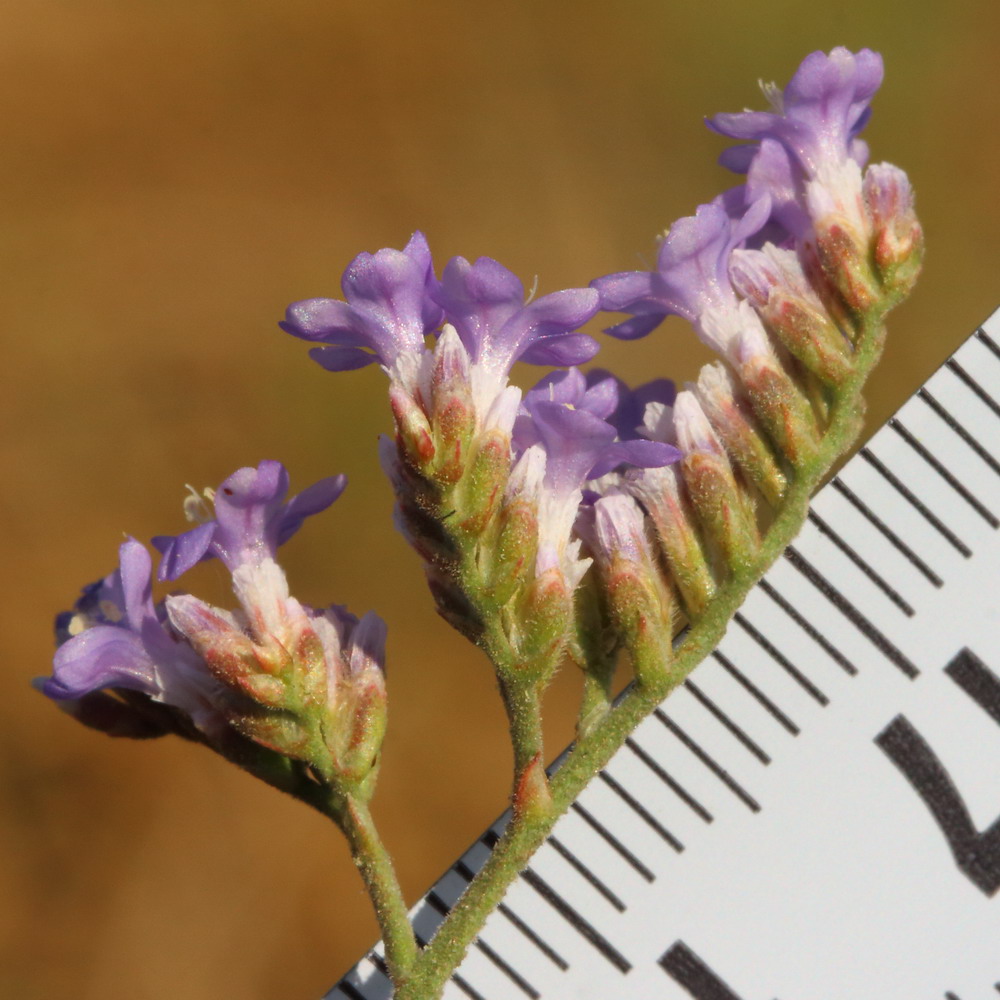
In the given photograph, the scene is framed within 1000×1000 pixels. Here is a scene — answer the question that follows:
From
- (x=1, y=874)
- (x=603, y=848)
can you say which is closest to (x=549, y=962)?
(x=603, y=848)

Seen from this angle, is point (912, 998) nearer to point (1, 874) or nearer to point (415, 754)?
point (415, 754)

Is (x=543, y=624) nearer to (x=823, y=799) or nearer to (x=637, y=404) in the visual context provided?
(x=637, y=404)

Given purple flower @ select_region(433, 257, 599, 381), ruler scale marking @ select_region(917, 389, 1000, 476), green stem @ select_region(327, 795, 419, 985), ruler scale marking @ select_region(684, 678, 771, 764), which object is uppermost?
ruler scale marking @ select_region(917, 389, 1000, 476)

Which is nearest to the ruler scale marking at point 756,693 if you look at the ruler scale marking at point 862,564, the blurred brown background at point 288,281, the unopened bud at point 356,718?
the ruler scale marking at point 862,564

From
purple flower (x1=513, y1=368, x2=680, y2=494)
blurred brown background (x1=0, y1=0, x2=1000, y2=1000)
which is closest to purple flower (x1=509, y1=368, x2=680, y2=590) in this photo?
purple flower (x1=513, y1=368, x2=680, y2=494)

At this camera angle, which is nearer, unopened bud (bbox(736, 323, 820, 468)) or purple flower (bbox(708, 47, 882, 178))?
unopened bud (bbox(736, 323, 820, 468))

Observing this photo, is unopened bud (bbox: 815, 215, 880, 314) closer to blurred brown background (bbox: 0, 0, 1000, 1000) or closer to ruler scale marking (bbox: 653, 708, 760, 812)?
ruler scale marking (bbox: 653, 708, 760, 812)
